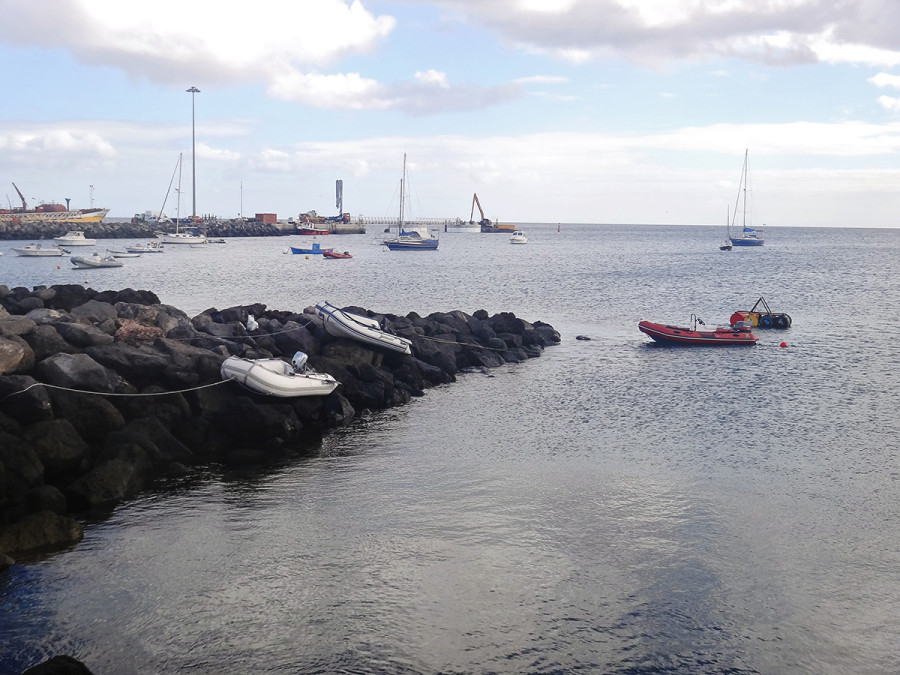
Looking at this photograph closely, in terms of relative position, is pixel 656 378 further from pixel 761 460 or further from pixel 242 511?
pixel 242 511

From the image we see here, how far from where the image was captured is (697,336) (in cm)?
3600

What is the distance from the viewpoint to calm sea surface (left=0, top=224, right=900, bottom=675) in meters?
10.7

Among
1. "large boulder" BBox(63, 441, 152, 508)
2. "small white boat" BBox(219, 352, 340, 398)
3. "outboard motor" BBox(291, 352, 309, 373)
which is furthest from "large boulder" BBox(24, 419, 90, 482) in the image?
"outboard motor" BBox(291, 352, 309, 373)

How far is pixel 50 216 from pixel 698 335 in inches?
5212

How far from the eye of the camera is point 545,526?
48.4 feet

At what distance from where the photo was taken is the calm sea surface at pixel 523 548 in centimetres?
1070

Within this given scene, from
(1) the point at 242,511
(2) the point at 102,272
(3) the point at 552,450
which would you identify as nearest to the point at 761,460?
(3) the point at 552,450

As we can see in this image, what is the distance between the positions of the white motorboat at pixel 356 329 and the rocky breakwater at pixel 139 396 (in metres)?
0.32

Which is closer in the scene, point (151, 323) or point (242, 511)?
point (242, 511)

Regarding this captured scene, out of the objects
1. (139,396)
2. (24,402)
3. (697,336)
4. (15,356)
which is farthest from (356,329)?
(697,336)

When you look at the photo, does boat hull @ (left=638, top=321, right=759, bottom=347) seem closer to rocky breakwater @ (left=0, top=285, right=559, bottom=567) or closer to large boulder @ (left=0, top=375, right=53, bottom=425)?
rocky breakwater @ (left=0, top=285, right=559, bottom=567)

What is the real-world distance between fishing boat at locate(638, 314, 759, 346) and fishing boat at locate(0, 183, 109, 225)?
397ft

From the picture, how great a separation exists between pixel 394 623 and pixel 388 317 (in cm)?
2250

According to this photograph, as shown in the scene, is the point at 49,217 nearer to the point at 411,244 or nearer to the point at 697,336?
the point at 411,244
